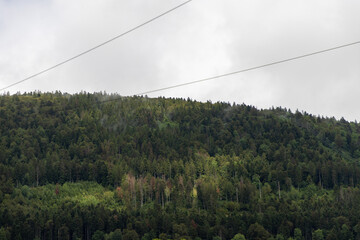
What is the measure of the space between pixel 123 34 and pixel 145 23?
3144mm

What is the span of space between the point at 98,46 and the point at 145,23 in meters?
5.93

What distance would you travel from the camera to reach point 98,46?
5297 centimetres

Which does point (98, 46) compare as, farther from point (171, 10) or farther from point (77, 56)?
point (171, 10)

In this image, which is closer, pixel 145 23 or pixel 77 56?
pixel 145 23

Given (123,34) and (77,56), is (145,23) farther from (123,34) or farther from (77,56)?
(77,56)

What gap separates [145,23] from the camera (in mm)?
49906

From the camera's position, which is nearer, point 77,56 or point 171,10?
point 171,10

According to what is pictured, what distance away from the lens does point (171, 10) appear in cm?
4791

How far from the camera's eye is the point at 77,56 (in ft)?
181

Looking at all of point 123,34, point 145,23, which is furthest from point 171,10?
point 123,34

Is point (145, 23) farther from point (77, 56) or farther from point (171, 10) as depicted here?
point (77, 56)

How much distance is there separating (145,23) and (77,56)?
9.19m

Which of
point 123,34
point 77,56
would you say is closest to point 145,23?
point 123,34

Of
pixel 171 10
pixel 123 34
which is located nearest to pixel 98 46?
pixel 123 34
